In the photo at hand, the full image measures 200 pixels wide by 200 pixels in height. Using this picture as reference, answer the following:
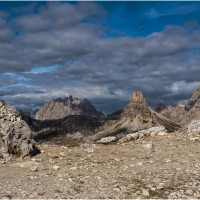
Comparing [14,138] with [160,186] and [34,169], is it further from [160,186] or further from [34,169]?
[160,186]

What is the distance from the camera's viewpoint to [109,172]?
20906 mm

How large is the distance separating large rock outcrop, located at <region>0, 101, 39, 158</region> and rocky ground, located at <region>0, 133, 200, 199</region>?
698 millimetres

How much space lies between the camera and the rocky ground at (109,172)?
16.9 metres

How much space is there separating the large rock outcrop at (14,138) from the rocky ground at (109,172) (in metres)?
0.70

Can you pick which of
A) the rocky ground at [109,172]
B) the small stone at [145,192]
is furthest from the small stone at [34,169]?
the small stone at [145,192]

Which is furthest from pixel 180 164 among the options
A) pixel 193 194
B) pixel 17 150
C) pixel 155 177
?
pixel 17 150

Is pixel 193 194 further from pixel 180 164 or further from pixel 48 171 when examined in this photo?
pixel 48 171

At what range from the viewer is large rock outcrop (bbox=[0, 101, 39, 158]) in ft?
77.2

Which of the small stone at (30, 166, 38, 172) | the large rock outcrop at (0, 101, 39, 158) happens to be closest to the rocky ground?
the small stone at (30, 166, 38, 172)

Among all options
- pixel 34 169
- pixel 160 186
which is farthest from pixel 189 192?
pixel 34 169

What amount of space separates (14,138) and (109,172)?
6739 mm

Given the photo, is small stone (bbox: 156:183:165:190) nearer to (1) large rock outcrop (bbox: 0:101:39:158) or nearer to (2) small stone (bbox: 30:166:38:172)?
(2) small stone (bbox: 30:166:38:172)

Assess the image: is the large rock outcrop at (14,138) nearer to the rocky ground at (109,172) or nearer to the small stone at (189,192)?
the rocky ground at (109,172)

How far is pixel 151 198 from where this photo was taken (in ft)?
54.4
